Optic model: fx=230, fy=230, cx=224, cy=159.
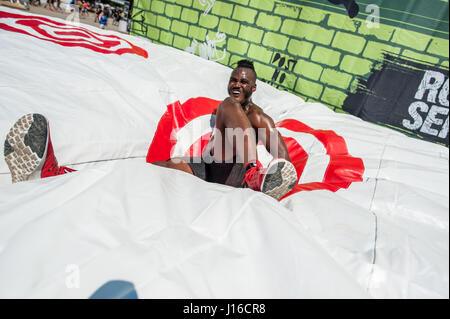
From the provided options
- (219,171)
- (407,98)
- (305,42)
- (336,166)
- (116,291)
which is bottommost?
(219,171)

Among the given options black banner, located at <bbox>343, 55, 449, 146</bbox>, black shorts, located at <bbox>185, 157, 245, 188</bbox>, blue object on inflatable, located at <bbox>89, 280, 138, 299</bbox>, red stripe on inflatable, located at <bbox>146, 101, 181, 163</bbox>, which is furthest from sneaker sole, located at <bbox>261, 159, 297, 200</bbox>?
black banner, located at <bbox>343, 55, 449, 146</bbox>

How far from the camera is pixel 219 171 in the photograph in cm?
115

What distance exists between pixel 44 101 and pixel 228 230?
3.22ft

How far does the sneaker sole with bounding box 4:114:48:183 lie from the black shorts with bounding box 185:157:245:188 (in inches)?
24.5

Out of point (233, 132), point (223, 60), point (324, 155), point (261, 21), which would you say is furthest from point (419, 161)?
point (223, 60)

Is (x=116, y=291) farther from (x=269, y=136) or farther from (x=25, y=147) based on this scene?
(x=269, y=136)

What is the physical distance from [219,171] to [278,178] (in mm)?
391

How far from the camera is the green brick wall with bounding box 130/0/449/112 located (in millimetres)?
1620

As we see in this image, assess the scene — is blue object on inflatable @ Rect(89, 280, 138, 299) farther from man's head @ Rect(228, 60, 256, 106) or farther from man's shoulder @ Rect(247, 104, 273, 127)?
man's head @ Rect(228, 60, 256, 106)

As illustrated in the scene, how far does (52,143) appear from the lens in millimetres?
882

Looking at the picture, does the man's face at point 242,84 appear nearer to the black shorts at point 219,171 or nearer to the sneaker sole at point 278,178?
the black shorts at point 219,171

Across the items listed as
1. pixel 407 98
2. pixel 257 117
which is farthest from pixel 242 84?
pixel 407 98

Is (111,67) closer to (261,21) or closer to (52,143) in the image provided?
(52,143)
